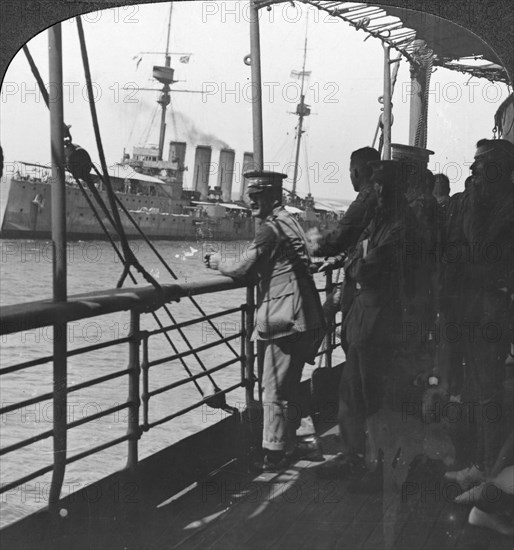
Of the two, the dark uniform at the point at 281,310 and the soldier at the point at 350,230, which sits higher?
the soldier at the point at 350,230

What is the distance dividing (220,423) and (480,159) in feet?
4.75

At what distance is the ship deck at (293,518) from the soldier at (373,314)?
0.09m

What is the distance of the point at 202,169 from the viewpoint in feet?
9.23

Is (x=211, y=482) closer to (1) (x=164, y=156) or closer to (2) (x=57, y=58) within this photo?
(1) (x=164, y=156)

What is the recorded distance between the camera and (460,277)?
9.04ft

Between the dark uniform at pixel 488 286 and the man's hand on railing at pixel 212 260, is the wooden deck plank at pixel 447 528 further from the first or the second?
the man's hand on railing at pixel 212 260

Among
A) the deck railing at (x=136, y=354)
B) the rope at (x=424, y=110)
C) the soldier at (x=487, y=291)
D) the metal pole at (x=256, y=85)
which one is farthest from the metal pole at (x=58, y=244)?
the soldier at (x=487, y=291)

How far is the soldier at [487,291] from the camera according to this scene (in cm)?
270

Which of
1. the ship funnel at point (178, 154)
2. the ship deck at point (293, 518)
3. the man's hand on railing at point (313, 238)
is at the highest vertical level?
the ship funnel at point (178, 154)

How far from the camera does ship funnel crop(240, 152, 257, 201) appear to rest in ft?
8.99

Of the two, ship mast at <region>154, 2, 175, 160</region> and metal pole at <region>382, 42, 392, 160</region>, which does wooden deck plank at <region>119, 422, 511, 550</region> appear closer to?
metal pole at <region>382, 42, 392, 160</region>

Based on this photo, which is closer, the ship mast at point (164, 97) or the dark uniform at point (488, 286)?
the dark uniform at point (488, 286)

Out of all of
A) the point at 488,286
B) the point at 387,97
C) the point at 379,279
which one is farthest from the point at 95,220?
the point at 488,286

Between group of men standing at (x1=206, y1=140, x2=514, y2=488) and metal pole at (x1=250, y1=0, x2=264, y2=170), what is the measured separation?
0.14m
